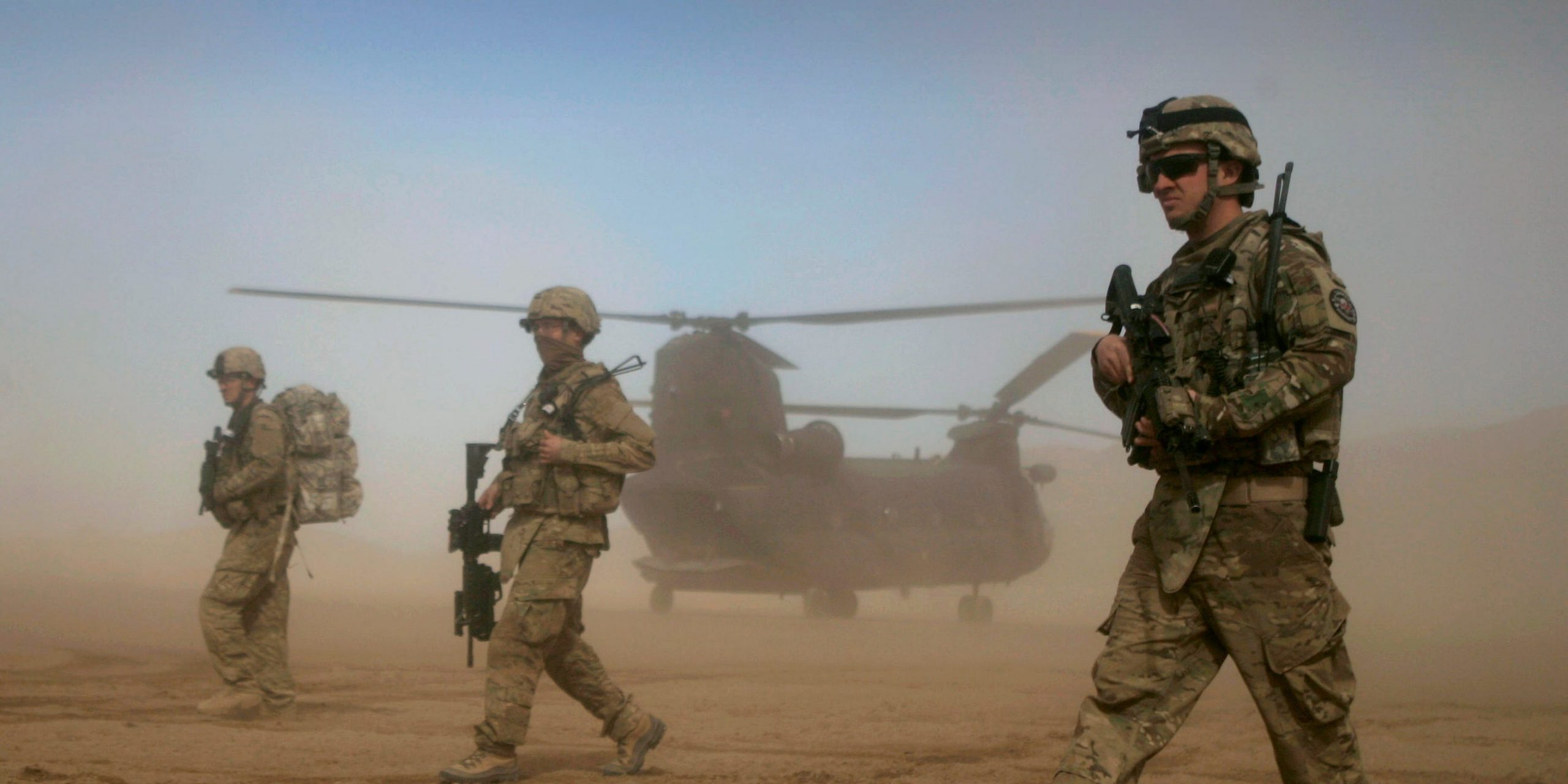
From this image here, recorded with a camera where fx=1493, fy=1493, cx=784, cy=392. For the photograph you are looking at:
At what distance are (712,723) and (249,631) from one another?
264cm

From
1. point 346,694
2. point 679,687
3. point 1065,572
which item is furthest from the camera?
point 1065,572

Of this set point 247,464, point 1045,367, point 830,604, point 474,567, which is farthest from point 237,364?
point 1045,367

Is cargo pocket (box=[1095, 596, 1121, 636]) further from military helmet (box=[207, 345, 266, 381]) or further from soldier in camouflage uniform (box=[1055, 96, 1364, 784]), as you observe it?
military helmet (box=[207, 345, 266, 381])

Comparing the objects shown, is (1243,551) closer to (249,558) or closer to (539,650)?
(539,650)

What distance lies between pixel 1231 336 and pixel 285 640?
6408 mm

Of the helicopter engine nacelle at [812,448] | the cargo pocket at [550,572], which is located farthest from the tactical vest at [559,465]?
the helicopter engine nacelle at [812,448]

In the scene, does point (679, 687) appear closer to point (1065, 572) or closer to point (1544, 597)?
point (1544, 597)

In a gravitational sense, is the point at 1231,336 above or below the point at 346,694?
above

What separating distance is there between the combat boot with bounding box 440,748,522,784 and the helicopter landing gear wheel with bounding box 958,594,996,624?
56.2 ft

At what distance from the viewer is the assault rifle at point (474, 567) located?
20.8 ft

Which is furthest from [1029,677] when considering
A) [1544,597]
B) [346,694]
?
[1544,597]

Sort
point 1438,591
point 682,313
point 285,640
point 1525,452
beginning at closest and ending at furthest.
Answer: point 285,640
point 682,313
point 1438,591
point 1525,452

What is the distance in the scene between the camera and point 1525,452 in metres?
53.4

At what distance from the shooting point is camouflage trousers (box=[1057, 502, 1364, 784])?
349cm
